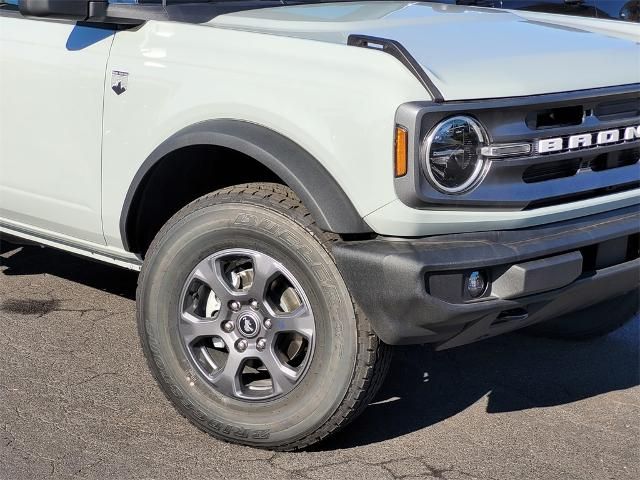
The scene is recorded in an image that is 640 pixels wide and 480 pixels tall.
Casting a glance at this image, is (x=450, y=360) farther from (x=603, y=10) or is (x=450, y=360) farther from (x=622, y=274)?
(x=603, y=10)

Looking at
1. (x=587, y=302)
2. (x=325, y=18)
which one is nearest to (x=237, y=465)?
(x=587, y=302)

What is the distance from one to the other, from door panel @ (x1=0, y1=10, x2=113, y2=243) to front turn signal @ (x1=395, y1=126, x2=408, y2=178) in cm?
133

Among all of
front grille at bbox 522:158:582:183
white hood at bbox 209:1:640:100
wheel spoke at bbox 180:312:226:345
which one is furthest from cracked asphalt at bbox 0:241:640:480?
white hood at bbox 209:1:640:100

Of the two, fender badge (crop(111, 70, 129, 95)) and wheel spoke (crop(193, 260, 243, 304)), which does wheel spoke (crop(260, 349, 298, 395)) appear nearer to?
wheel spoke (crop(193, 260, 243, 304))

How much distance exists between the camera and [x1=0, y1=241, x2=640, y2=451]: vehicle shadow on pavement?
12.4 ft

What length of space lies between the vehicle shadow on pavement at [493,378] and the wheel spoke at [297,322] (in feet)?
1.49

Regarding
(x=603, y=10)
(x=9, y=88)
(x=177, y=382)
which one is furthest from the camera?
(x=603, y=10)

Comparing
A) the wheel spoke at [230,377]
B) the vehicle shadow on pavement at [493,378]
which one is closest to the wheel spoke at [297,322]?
the wheel spoke at [230,377]

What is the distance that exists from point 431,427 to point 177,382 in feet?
3.13

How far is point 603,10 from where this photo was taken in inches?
287

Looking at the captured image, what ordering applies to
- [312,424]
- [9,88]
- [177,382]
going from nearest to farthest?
[312,424] < [177,382] < [9,88]

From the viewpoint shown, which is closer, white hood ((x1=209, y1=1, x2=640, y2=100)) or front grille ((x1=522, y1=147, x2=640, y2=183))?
white hood ((x1=209, y1=1, x2=640, y2=100))

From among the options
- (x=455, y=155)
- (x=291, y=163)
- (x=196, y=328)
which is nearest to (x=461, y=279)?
(x=455, y=155)

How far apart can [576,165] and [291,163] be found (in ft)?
3.24
